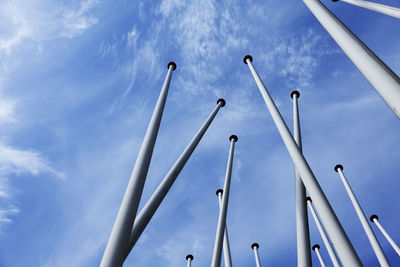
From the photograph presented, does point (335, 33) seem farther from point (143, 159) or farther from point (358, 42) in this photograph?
point (143, 159)

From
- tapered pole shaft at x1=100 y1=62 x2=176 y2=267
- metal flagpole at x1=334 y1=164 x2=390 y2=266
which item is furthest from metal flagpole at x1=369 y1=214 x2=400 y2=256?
tapered pole shaft at x1=100 y1=62 x2=176 y2=267

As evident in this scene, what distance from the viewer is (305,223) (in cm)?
751

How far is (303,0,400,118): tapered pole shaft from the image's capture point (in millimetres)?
4082

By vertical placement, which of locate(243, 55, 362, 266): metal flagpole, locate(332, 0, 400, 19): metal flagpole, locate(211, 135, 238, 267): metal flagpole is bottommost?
locate(243, 55, 362, 266): metal flagpole

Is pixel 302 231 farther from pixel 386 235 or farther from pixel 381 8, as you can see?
pixel 386 235

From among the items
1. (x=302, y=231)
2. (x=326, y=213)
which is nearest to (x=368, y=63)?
(x=326, y=213)

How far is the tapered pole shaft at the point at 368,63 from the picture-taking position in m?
4.08

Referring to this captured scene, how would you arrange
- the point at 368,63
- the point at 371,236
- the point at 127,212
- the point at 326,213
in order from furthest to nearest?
the point at 371,236, the point at 326,213, the point at 127,212, the point at 368,63

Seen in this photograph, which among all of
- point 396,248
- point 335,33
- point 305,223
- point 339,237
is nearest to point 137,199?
point 339,237

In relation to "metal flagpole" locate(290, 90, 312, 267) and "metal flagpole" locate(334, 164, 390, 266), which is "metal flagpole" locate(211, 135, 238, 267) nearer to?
"metal flagpole" locate(290, 90, 312, 267)

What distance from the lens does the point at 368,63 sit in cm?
472

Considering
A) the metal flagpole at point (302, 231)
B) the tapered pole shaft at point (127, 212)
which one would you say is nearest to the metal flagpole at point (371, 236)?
the metal flagpole at point (302, 231)

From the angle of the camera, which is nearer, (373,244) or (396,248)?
(373,244)

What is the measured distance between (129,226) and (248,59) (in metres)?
10.4
